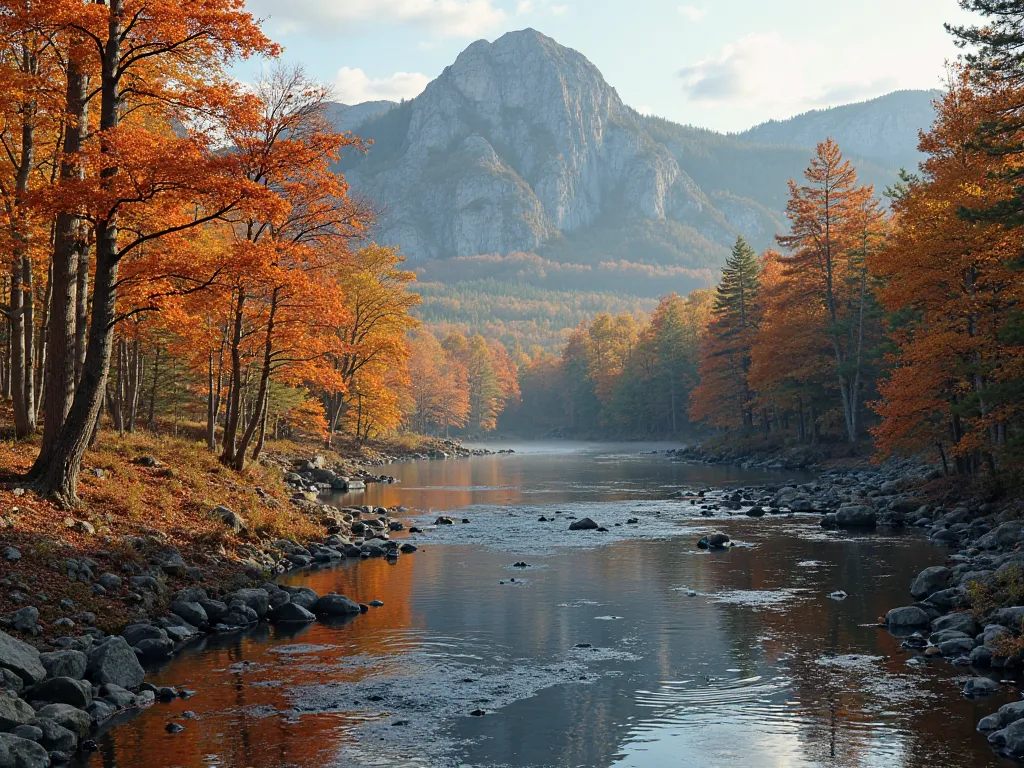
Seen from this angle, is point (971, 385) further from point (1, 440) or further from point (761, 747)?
point (1, 440)

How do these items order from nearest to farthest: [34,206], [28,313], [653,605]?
[34,206] → [653,605] → [28,313]

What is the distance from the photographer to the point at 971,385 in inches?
1132

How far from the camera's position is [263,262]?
18.4 m

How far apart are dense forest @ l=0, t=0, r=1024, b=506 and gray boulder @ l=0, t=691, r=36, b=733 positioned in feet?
24.0

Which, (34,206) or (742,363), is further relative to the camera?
(742,363)

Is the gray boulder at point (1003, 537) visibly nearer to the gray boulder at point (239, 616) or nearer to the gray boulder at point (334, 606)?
the gray boulder at point (334, 606)

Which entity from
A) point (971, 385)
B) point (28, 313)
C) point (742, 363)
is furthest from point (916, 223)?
point (742, 363)

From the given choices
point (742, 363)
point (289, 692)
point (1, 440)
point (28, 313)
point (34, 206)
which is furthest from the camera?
point (742, 363)

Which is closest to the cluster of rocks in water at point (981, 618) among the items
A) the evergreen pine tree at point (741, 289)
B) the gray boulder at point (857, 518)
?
the gray boulder at point (857, 518)

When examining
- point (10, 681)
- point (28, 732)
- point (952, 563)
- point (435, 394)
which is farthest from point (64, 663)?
point (435, 394)

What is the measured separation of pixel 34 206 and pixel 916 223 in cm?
2535

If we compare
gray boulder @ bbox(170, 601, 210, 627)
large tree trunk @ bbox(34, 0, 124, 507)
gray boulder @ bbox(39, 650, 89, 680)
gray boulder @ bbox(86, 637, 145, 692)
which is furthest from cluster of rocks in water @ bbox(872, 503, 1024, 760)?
large tree trunk @ bbox(34, 0, 124, 507)

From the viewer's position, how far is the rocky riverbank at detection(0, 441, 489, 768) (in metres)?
11.9

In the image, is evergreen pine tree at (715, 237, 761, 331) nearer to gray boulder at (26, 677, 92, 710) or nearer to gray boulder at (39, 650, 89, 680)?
gray boulder at (39, 650, 89, 680)
